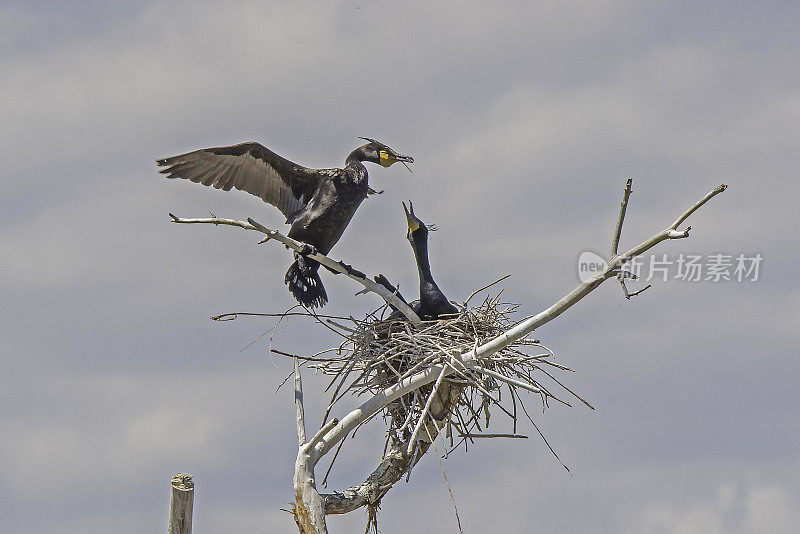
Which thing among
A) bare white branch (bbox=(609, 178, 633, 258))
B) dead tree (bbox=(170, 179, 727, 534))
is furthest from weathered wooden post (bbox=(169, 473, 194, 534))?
bare white branch (bbox=(609, 178, 633, 258))

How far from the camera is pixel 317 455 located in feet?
28.2

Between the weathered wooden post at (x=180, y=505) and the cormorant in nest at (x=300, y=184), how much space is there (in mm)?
2351

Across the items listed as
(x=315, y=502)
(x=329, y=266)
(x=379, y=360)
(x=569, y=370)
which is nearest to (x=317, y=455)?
(x=315, y=502)

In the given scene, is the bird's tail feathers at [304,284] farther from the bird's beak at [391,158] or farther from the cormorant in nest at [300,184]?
the bird's beak at [391,158]

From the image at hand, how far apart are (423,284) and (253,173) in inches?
87.8

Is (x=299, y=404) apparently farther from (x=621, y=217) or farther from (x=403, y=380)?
(x=621, y=217)

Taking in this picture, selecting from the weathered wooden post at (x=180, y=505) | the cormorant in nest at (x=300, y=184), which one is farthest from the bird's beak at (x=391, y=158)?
the weathered wooden post at (x=180, y=505)

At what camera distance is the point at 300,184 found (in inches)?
418

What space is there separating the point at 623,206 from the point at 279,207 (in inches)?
201

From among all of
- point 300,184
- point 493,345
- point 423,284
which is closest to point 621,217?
point 493,345

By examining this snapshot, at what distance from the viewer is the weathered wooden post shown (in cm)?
778

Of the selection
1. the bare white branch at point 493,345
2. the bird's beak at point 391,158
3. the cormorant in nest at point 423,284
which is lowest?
the bare white branch at point 493,345

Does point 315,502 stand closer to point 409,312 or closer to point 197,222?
point 409,312

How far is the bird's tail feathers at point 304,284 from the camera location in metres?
9.66
